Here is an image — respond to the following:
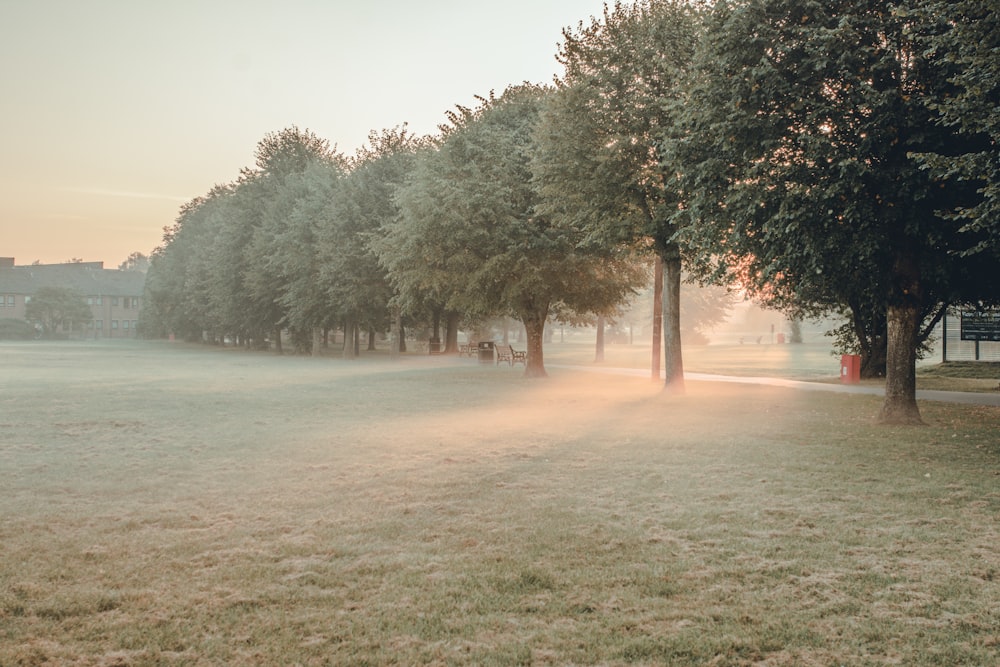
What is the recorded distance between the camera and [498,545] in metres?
6.75

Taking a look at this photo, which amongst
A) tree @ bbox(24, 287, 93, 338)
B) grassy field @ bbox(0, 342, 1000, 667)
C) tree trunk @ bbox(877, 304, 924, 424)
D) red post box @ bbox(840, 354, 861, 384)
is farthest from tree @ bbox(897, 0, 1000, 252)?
tree @ bbox(24, 287, 93, 338)

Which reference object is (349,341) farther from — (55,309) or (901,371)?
(55,309)

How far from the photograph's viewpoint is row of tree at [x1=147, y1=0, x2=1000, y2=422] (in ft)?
44.0

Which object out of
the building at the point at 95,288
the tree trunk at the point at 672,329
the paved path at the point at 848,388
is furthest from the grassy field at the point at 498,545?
the building at the point at 95,288

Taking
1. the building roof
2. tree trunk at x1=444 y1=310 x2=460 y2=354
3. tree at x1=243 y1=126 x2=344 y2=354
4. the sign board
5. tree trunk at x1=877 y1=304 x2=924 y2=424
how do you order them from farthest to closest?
1. the building roof
2. tree trunk at x1=444 y1=310 x2=460 y2=354
3. tree at x1=243 y1=126 x2=344 y2=354
4. the sign board
5. tree trunk at x1=877 y1=304 x2=924 y2=424

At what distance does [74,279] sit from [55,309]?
2478cm

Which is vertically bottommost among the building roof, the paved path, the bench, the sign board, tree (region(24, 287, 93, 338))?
the paved path

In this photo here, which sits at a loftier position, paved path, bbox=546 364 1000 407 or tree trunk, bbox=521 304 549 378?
tree trunk, bbox=521 304 549 378

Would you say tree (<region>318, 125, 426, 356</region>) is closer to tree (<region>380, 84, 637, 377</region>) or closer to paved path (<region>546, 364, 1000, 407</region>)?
tree (<region>380, 84, 637, 377</region>)

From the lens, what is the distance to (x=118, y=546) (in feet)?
22.0

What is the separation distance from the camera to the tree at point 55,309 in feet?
344

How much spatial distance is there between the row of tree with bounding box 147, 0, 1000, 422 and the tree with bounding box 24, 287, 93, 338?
282ft

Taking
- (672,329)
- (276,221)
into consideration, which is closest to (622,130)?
(672,329)

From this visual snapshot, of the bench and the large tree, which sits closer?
the large tree
